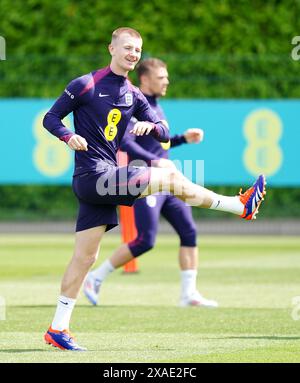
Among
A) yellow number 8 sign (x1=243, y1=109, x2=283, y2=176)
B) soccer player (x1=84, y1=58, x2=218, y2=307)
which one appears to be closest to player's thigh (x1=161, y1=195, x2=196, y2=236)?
soccer player (x1=84, y1=58, x2=218, y2=307)

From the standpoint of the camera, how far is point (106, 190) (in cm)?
816

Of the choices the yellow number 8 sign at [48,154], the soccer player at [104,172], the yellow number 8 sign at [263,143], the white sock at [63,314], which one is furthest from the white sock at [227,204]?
the yellow number 8 sign at [48,154]

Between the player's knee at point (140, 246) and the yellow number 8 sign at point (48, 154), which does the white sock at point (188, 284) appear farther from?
the yellow number 8 sign at point (48, 154)

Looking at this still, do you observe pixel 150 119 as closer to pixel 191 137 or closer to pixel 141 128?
pixel 141 128

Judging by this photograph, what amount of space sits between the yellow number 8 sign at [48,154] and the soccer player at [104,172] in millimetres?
12889

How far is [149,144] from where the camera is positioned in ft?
38.2

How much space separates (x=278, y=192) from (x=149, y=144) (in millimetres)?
10901

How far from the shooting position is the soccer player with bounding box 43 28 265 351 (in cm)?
814

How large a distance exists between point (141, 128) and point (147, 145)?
3406mm

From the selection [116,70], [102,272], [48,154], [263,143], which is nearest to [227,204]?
[116,70]

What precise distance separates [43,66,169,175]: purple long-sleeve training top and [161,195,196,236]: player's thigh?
9.97ft

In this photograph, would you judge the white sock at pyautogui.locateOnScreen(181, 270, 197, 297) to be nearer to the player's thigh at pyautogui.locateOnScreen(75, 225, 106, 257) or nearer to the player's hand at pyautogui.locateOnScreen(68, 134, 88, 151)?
the player's thigh at pyautogui.locateOnScreen(75, 225, 106, 257)
